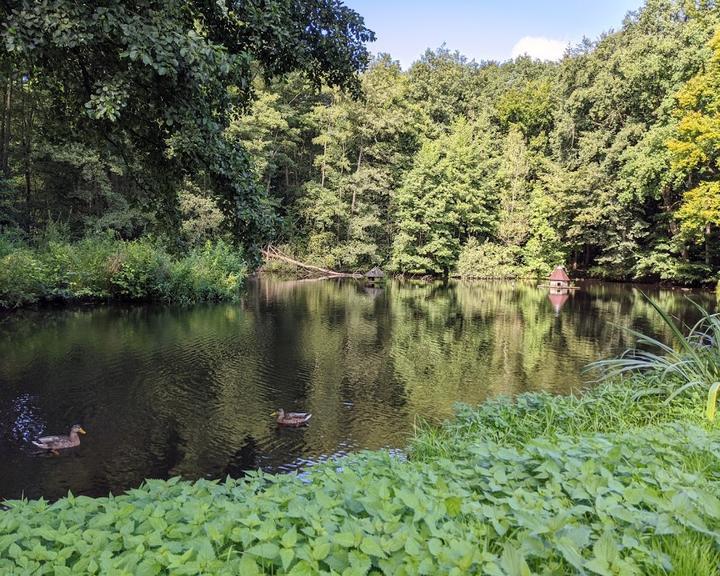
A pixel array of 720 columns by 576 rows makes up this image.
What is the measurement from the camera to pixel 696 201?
2220 cm

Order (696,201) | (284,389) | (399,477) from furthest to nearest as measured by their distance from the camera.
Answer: (696,201), (284,389), (399,477)

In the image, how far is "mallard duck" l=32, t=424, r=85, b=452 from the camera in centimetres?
590

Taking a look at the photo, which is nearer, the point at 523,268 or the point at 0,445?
the point at 0,445

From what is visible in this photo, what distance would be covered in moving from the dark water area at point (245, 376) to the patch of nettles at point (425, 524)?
3.61 meters

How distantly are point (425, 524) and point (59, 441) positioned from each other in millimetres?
5656

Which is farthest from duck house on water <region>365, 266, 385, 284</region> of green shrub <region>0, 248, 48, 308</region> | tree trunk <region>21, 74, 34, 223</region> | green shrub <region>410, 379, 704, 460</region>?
green shrub <region>410, 379, 704, 460</region>

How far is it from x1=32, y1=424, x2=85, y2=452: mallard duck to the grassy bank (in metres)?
9.67

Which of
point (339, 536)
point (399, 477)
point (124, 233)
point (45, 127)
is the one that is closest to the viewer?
point (339, 536)

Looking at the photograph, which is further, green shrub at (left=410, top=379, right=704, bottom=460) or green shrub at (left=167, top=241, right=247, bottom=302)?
green shrub at (left=167, top=241, right=247, bottom=302)

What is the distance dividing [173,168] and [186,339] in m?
8.13

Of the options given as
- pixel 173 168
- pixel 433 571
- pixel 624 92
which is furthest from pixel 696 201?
pixel 433 571

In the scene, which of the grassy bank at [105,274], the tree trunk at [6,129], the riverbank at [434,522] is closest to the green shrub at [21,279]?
the grassy bank at [105,274]

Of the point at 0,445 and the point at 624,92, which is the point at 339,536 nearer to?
the point at 0,445

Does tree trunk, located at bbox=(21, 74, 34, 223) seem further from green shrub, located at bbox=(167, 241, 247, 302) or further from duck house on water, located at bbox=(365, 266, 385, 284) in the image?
duck house on water, located at bbox=(365, 266, 385, 284)
